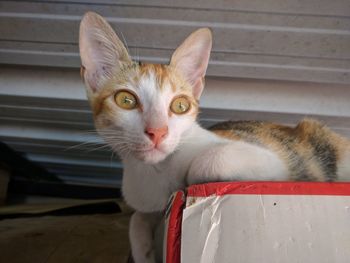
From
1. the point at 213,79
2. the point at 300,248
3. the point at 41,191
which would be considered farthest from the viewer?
the point at 41,191

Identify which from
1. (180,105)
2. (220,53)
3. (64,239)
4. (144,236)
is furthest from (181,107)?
(64,239)

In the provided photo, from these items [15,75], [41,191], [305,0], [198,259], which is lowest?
[41,191]

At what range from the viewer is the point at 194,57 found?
130 cm

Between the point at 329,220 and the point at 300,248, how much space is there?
3.2 inches

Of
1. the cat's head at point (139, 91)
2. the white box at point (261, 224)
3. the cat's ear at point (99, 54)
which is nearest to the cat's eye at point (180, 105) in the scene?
the cat's head at point (139, 91)

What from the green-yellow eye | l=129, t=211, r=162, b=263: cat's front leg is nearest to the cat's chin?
the green-yellow eye

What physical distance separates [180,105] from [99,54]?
0.36 meters

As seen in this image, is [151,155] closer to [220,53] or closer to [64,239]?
[220,53]

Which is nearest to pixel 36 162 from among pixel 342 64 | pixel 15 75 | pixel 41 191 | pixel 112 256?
pixel 41 191

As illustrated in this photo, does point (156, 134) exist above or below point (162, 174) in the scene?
above

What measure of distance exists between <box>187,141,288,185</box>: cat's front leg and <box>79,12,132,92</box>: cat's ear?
49 centimetres

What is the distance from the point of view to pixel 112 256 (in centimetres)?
159

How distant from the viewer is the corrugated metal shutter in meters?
1.43

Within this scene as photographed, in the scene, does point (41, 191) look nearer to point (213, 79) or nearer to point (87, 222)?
point (87, 222)
